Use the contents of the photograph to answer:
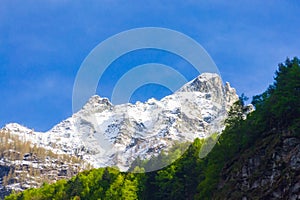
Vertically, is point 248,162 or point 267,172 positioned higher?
point 248,162

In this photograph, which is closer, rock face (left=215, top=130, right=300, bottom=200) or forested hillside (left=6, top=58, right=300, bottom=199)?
rock face (left=215, top=130, right=300, bottom=200)

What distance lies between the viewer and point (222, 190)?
5784 cm

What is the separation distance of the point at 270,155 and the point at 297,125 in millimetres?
4049

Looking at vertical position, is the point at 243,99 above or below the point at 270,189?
above

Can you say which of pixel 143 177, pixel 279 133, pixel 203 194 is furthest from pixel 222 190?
pixel 143 177

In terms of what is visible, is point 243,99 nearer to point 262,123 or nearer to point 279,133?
point 262,123

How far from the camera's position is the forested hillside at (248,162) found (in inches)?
1917

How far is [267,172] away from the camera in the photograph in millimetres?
50312

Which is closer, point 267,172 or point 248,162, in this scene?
point 267,172

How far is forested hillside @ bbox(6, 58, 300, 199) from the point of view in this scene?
48.7 meters

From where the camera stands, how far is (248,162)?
181ft

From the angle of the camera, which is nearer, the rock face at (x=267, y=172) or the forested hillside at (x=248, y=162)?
the rock face at (x=267, y=172)

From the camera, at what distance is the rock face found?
150 feet

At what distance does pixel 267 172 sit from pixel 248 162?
5008 mm
